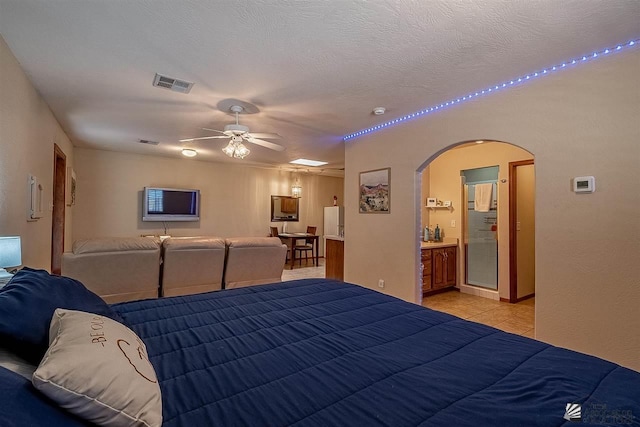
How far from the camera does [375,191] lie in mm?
4309

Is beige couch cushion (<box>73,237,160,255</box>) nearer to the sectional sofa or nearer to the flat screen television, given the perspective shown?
the sectional sofa

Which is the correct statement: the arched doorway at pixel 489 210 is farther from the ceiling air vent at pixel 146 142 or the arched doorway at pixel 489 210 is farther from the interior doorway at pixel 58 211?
the interior doorway at pixel 58 211

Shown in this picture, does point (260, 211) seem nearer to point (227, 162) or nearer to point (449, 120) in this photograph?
point (227, 162)

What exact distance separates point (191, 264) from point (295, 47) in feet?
8.53

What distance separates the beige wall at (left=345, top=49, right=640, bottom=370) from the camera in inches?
86.8

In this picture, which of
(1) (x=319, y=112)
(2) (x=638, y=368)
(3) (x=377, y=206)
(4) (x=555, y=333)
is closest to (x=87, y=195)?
(1) (x=319, y=112)

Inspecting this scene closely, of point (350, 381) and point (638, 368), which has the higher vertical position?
point (350, 381)

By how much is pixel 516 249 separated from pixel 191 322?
4768 mm

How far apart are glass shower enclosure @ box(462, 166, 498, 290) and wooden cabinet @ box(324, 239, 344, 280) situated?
2215 mm

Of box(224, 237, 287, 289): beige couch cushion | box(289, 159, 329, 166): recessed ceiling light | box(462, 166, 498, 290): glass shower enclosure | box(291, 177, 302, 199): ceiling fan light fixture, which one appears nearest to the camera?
box(224, 237, 287, 289): beige couch cushion

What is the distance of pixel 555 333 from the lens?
2.56m

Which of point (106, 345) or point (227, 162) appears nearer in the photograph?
point (106, 345)

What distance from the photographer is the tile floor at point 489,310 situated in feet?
11.7

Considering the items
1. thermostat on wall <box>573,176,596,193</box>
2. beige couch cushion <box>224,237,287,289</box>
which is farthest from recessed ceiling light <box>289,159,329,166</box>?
thermostat on wall <box>573,176,596,193</box>
